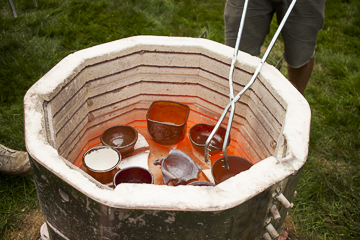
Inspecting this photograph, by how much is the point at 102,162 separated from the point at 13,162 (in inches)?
30.3

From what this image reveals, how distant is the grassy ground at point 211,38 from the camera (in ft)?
6.92

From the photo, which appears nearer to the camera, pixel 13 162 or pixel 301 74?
pixel 13 162

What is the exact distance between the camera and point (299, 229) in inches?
81.0

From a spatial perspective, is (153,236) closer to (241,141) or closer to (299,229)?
(241,141)

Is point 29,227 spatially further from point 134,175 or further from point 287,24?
point 287,24

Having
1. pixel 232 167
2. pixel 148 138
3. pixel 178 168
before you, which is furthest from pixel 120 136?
pixel 232 167

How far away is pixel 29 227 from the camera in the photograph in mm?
1992

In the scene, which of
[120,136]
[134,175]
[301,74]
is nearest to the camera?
[134,175]

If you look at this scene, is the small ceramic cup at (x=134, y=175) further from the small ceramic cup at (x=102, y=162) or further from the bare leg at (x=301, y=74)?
the bare leg at (x=301, y=74)

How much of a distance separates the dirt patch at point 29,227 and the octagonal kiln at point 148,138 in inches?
21.3

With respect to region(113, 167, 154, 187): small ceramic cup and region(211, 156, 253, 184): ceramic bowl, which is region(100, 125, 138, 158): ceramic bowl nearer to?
region(113, 167, 154, 187): small ceramic cup

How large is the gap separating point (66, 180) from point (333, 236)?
170 cm

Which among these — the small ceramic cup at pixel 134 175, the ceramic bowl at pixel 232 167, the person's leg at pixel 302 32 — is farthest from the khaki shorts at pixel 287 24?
the small ceramic cup at pixel 134 175

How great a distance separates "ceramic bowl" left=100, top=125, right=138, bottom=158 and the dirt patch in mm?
688
